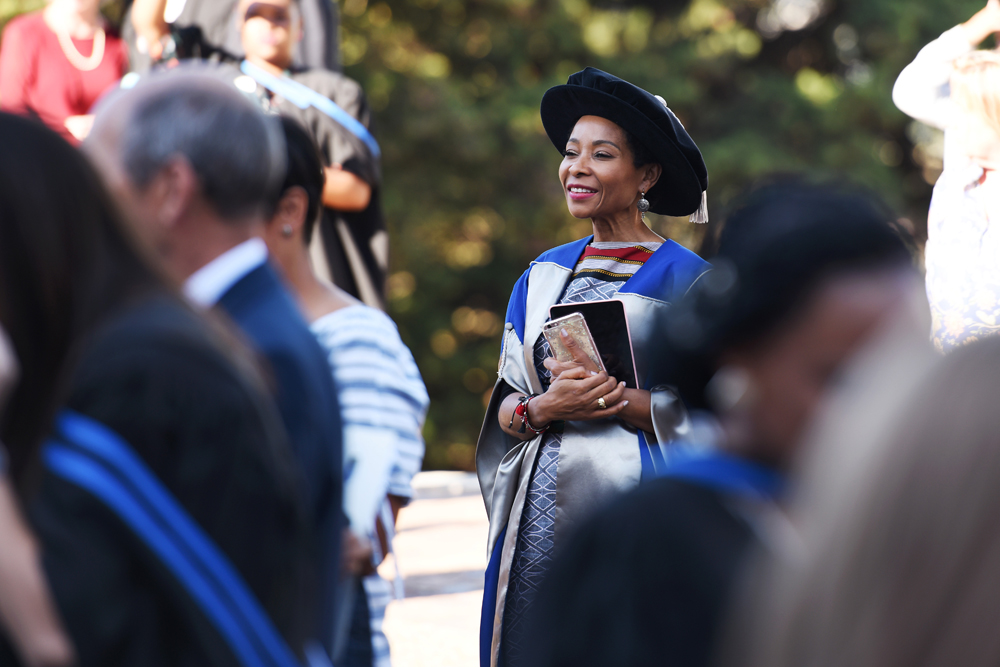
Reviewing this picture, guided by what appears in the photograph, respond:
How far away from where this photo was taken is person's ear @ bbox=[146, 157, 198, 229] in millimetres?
1697

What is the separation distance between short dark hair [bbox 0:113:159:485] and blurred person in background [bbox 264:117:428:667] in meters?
0.93

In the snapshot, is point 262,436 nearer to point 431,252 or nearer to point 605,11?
point 431,252

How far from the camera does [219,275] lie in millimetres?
1765

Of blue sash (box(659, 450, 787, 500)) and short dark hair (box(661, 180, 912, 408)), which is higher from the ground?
short dark hair (box(661, 180, 912, 408))

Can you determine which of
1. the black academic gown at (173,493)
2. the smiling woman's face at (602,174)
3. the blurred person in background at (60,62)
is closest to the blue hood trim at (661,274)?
the smiling woman's face at (602,174)

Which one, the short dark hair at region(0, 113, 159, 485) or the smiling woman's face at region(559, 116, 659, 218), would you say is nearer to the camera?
the short dark hair at region(0, 113, 159, 485)

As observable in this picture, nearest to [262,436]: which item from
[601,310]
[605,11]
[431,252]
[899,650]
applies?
[899,650]

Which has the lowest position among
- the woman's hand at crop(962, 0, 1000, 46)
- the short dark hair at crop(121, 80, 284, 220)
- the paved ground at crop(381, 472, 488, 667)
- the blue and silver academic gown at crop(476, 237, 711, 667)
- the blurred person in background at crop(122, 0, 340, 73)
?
the paved ground at crop(381, 472, 488, 667)

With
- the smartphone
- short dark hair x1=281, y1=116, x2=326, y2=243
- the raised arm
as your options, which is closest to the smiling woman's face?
the smartphone

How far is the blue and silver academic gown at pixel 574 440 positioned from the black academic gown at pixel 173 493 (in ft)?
5.96

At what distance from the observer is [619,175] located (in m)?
3.50

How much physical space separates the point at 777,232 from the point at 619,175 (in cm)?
217

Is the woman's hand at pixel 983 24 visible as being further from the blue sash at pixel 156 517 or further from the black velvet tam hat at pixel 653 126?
the blue sash at pixel 156 517

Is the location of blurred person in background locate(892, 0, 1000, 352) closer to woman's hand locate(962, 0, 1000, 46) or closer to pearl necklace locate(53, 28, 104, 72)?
woman's hand locate(962, 0, 1000, 46)
